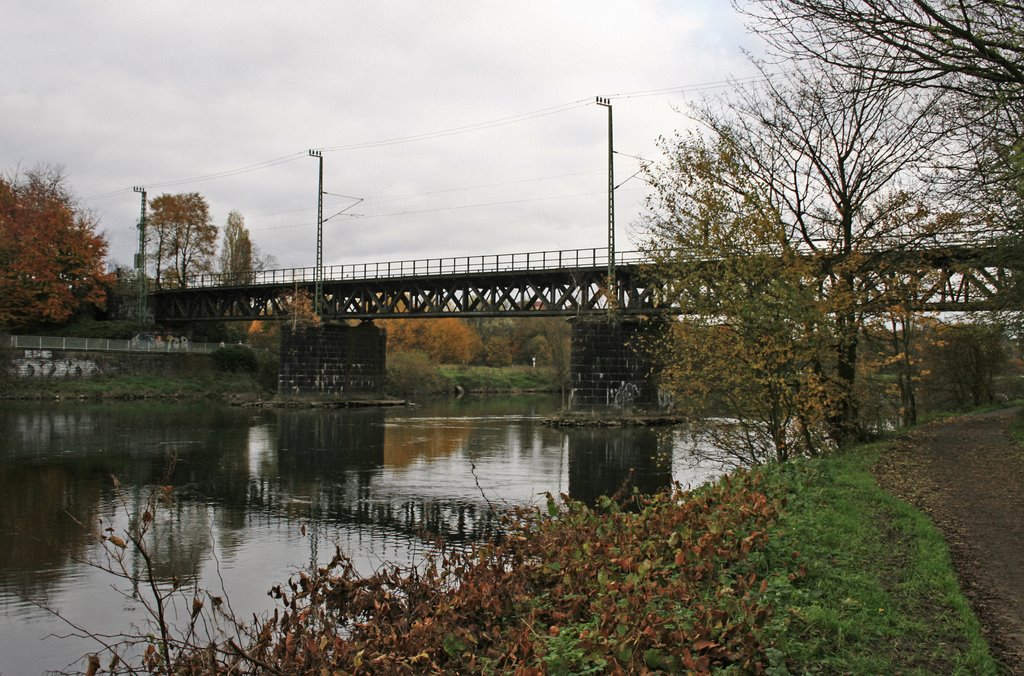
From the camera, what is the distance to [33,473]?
24.4 meters

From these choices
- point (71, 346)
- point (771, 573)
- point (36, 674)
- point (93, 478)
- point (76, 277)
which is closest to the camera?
point (771, 573)

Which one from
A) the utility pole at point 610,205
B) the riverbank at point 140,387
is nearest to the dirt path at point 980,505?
Result: the utility pole at point 610,205

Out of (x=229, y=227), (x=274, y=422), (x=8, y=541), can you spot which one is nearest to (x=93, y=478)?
(x=8, y=541)

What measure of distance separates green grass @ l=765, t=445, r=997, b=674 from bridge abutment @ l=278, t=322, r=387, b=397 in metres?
59.1

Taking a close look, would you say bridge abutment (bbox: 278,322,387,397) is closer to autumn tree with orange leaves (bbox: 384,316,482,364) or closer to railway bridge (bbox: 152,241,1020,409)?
railway bridge (bbox: 152,241,1020,409)

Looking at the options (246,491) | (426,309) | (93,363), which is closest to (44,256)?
(93,363)

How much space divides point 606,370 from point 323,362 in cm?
2708

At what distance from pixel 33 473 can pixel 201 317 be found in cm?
5576

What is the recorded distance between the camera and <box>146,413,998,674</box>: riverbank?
20.7ft

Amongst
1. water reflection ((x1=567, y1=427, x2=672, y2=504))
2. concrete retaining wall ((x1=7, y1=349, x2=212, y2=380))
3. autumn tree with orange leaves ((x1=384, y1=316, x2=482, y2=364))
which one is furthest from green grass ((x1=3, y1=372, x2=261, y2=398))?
water reflection ((x1=567, y1=427, x2=672, y2=504))

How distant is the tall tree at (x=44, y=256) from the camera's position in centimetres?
6619

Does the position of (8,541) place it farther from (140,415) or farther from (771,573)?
(140,415)

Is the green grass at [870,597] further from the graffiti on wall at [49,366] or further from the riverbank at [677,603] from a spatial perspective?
the graffiti on wall at [49,366]

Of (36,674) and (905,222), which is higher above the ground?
(905,222)
